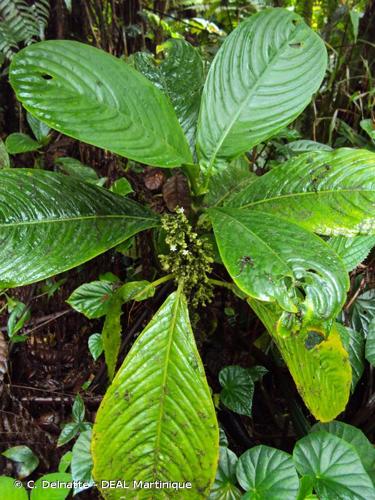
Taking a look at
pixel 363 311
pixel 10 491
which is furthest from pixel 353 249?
pixel 10 491

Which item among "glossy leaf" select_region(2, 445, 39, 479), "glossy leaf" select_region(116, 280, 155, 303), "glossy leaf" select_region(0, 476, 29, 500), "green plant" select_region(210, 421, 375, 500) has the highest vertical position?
"glossy leaf" select_region(116, 280, 155, 303)

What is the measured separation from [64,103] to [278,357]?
816mm

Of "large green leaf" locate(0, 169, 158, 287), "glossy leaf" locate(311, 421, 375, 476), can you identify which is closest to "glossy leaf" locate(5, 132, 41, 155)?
"large green leaf" locate(0, 169, 158, 287)

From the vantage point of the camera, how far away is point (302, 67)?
0.78m

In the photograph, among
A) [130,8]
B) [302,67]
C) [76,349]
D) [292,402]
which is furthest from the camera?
[130,8]

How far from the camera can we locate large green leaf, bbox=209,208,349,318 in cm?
55

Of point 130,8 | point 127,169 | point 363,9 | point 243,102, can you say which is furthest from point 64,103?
point 363,9

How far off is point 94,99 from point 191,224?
32 cm

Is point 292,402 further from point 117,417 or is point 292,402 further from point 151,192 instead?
point 151,192

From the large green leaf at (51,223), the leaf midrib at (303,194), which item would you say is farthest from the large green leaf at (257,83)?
the large green leaf at (51,223)

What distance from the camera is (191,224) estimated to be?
846mm

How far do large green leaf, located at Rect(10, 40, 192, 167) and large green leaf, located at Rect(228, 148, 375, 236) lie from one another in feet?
0.65

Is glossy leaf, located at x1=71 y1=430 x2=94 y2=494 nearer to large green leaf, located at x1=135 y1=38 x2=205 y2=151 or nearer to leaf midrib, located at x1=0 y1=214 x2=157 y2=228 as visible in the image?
leaf midrib, located at x1=0 y1=214 x2=157 y2=228

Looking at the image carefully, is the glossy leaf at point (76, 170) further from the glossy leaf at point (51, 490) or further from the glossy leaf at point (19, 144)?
the glossy leaf at point (51, 490)
